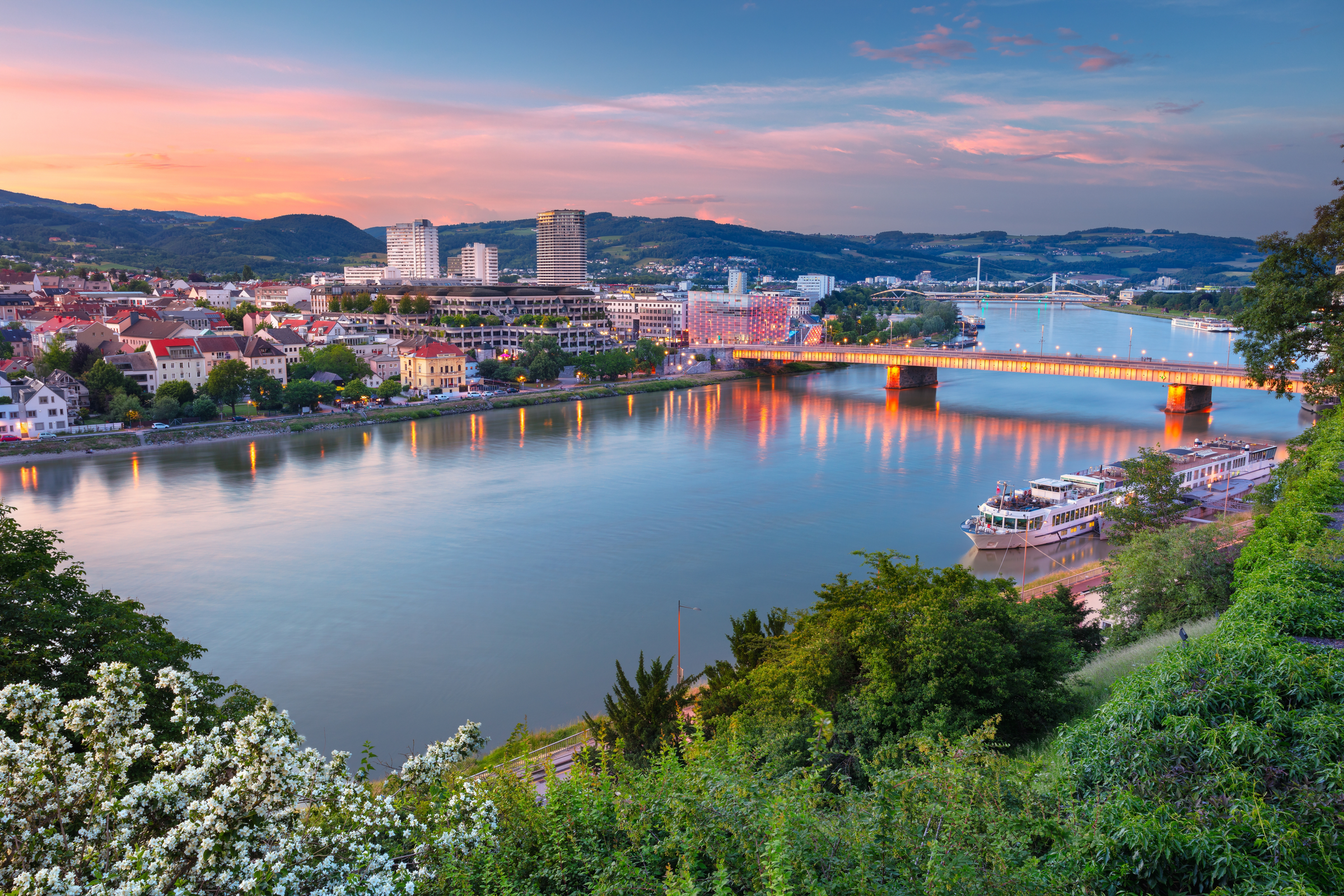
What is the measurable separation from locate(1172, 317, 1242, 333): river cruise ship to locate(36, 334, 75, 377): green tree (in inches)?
1288

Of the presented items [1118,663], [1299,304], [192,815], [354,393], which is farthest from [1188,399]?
[192,815]

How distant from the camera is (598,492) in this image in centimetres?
989

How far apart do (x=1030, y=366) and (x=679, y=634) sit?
565 inches

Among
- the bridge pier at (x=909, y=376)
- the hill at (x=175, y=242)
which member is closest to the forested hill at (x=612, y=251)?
the hill at (x=175, y=242)

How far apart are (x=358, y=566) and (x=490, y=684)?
2.72m

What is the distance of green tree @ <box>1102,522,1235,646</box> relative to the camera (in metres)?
4.37

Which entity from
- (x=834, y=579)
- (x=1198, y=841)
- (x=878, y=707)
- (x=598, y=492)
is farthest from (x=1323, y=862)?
(x=598, y=492)

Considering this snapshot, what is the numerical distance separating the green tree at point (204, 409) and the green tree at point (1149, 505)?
43.4 ft

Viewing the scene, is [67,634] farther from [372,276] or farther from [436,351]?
[372,276]

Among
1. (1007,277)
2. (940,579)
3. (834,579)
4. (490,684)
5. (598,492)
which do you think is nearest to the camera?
(940,579)

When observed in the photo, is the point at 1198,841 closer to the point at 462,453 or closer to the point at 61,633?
the point at 61,633

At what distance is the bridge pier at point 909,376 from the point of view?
19.3 m

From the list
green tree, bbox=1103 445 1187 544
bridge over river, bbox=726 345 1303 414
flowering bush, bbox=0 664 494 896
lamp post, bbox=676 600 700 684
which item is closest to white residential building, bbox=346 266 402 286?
bridge over river, bbox=726 345 1303 414

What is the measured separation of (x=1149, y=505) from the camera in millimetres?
6895
